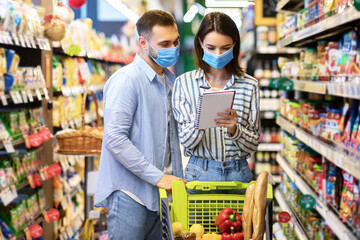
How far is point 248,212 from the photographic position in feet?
6.72

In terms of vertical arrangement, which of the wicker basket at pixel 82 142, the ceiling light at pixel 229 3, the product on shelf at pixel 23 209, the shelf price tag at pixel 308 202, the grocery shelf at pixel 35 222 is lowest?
the grocery shelf at pixel 35 222

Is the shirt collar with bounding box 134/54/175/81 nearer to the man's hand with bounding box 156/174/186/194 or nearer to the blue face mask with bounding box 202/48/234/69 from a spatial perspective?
the blue face mask with bounding box 202/48/234/69

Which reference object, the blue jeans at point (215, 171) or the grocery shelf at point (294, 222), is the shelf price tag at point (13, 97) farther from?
the grocery shelf at point (294, 222)

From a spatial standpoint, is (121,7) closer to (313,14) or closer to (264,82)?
(264,82)

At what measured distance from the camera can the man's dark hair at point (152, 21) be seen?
101 inches

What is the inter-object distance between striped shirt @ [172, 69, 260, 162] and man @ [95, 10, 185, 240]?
5.1 inches

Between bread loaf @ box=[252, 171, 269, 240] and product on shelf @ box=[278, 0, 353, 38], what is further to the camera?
product on shelf @ box=[278, 0, 353, 38]

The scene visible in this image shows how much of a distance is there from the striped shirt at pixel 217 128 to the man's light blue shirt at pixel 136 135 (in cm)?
13

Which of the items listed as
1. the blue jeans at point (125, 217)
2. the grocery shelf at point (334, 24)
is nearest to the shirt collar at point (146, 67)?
the blue jeans at point (125, 217)

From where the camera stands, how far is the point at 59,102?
4680mm

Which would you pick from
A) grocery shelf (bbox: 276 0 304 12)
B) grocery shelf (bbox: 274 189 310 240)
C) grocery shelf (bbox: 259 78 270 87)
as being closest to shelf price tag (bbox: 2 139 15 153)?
grocery shelf (bbox: 274 189 310 240)

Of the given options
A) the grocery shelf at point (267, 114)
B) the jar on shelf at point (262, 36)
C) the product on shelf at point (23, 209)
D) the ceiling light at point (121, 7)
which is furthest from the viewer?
the ceiling light at point (121, 7)

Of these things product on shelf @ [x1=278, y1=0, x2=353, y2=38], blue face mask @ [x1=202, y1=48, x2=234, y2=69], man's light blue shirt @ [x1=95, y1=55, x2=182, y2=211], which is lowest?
man's light blue shirt @ [x1=95, y1=55, x2=182, y2=211]

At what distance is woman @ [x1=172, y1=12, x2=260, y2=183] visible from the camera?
246 centimetres
